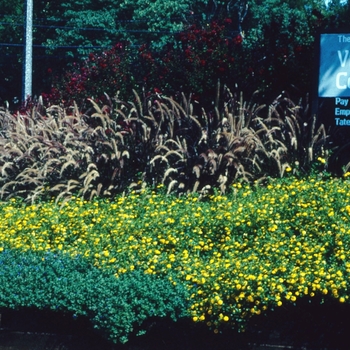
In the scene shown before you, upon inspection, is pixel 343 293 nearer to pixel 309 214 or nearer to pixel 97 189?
pixel 309 214

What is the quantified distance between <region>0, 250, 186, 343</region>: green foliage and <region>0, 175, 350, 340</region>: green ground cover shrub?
0.5 inches

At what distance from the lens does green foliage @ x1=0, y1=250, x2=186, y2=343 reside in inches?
251

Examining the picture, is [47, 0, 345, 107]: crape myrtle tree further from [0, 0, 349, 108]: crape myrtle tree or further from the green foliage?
[0, 0, 349, 108]: crape myrtle tree

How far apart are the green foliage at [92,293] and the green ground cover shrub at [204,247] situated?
0.04 feet

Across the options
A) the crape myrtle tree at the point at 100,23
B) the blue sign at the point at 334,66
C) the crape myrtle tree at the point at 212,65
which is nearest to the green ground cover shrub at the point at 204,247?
the blue sign at the point at 334,66

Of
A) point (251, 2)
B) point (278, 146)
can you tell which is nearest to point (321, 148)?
point (278, 146)

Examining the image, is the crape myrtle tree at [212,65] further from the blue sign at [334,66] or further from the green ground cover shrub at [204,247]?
the green ground cover shrub at [204,247]

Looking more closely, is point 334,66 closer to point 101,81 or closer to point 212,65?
point 212,65

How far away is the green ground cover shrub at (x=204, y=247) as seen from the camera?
632cm

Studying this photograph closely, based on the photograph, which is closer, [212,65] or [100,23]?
[212,65]

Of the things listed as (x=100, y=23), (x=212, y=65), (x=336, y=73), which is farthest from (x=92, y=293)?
(x=100, y=23)

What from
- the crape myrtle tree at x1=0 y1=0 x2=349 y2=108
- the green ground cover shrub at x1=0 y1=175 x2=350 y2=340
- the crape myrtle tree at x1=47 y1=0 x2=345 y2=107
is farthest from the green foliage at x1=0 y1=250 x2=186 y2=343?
the crape myrtle tree at x1=0 y1=0 x2=349 y2=108

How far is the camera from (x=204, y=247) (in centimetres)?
726

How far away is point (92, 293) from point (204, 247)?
4.08 feet
